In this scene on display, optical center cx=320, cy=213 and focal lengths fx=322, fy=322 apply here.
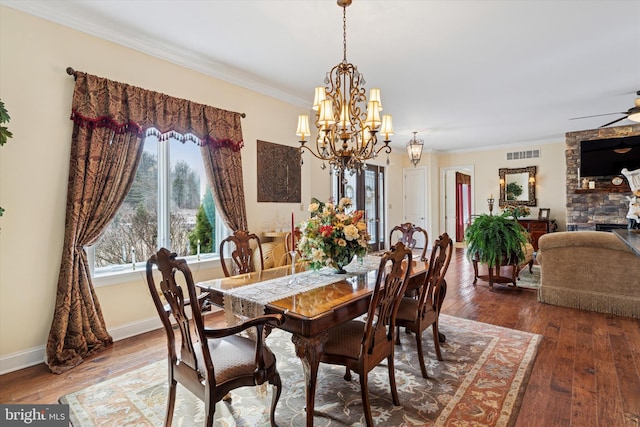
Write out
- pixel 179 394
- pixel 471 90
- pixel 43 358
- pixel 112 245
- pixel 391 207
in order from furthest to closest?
1. pixel 391 207
2. pixel 471 90
3. pixel 112 245
4. pixel 43 358
5. pixel 179 394

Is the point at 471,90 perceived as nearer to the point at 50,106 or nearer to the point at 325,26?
the point at 325,26

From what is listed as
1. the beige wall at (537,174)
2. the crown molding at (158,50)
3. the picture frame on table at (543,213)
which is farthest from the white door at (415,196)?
the crown molding at (158,50)

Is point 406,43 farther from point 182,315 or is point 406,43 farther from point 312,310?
point 182,315

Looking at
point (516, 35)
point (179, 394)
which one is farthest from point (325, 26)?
point (179, 394)

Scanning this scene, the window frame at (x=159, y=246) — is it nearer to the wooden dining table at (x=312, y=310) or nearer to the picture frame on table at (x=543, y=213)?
the wooden dining table at (x=312, y=310)

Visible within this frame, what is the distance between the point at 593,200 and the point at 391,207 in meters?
4.16

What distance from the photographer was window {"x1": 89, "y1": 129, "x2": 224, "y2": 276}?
10.4ft

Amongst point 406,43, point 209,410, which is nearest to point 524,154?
point 406,43

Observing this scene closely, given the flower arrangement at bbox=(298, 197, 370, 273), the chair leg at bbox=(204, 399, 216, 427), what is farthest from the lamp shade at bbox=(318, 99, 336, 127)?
the chair leg at bbox=(204, 399, 216, 427)

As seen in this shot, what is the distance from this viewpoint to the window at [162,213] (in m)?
3.16

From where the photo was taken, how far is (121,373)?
8.07 feet

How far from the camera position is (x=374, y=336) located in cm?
190

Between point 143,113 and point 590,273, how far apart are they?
5.28 m

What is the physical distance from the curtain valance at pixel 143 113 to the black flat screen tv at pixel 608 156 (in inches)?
274
